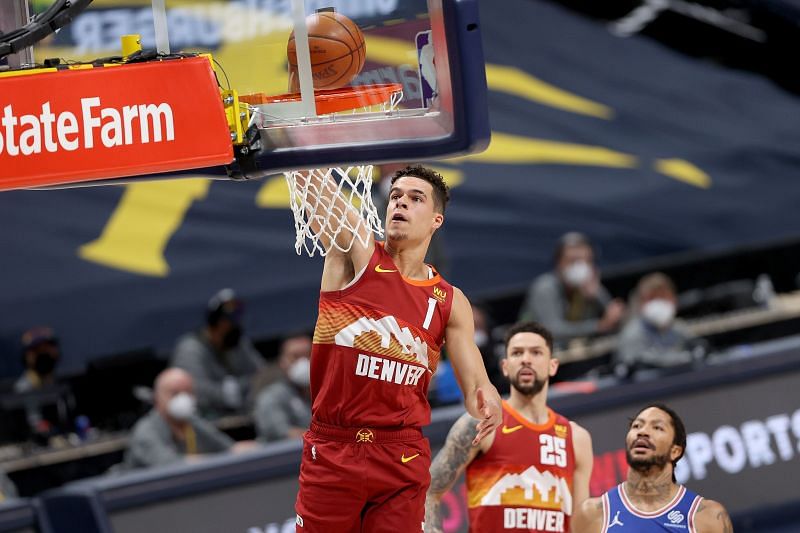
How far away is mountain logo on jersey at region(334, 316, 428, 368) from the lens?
551cm

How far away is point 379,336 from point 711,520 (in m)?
1.85

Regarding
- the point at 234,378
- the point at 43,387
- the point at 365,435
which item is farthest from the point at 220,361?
the point at 365,435

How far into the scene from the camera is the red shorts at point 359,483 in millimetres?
5508

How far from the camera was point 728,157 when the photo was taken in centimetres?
1448

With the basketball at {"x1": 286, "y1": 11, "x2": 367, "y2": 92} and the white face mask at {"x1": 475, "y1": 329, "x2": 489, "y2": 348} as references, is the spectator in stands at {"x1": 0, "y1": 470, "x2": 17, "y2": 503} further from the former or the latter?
the basketball at {"x1": 286, "y1": 11, "x2": 367, "y2": 92}

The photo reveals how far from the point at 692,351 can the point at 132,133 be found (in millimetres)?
6348

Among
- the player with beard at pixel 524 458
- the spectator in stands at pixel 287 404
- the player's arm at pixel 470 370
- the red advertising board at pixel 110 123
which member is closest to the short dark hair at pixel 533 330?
the player with beard at pixel 524 458

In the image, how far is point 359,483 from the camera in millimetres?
5500

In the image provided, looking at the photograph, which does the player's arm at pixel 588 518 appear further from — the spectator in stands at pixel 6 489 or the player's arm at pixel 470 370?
the spectator in stands at pixel 6 489

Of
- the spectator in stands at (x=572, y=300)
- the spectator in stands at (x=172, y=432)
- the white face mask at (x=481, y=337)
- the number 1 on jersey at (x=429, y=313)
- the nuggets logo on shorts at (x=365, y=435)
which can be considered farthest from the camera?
the spectator in stands at (x=572, y=300)

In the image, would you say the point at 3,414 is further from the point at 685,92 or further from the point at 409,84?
the point at 685,92

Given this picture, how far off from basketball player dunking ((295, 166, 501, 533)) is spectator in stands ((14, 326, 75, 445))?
4314 mm

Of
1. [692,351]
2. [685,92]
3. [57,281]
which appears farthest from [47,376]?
[685,92]

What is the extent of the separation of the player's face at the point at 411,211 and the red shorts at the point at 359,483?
2.58 feet
